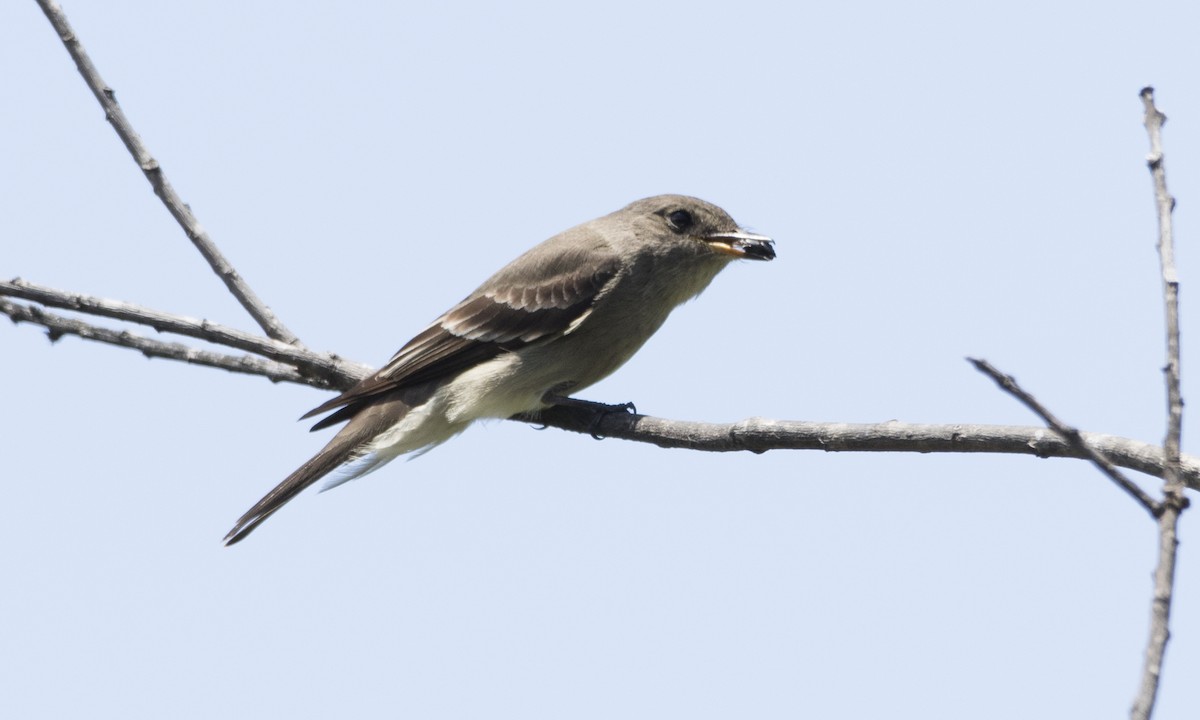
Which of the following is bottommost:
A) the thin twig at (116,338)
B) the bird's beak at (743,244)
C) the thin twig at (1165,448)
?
the thin twig at (1165,448)

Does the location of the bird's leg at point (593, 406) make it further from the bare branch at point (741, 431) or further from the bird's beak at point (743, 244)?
the bird's beak at point (743, 244)

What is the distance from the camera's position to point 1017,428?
181 inches

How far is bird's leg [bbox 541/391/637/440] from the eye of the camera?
293 inches

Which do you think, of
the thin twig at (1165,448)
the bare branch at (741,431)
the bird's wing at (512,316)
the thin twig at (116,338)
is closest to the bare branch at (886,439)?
the bare branch at (741,431)

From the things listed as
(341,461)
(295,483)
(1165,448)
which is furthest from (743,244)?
(1165,448)

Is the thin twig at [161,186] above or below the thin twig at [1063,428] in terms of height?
above

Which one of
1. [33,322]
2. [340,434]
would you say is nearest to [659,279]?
[340,434]

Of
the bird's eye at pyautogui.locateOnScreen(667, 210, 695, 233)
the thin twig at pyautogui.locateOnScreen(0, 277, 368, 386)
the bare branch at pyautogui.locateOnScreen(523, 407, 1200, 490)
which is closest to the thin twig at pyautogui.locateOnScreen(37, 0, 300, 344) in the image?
the thin twig at pyautogui.locateOnScreen(0, 277, 368, 386)

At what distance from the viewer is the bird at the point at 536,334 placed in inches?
310

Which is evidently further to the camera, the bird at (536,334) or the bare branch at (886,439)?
the bird at (536,334)

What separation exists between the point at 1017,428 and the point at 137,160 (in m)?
5.02

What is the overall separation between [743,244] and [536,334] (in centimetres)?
167

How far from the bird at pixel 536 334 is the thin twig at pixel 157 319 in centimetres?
60

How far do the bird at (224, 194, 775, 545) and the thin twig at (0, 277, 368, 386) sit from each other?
1.98ft
